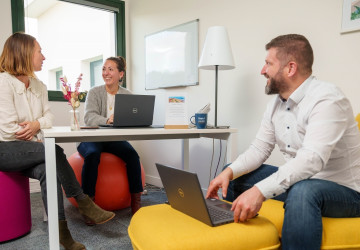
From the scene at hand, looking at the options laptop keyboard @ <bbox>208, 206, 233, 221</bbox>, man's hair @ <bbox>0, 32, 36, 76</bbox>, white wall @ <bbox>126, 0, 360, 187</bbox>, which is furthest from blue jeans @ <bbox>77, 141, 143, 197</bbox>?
laptop keyboard @ <bbox>208, 206, 233, 221</bbox>

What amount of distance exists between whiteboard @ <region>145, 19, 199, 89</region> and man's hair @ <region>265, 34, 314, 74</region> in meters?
1.43

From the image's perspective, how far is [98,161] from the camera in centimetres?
191

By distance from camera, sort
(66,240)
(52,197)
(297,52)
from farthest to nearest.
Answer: (66,240)
(52,197)
(297,52)

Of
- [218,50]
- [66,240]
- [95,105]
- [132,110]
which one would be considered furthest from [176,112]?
[66,240]

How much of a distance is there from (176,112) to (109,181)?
0.67 m

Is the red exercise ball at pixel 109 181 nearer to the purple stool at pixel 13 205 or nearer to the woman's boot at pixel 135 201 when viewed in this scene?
the woman's boot at pixel 135 201

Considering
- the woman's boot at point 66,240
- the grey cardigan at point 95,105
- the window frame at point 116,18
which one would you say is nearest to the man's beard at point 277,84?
the woman's boot at point 66,240

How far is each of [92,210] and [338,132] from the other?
1.28m

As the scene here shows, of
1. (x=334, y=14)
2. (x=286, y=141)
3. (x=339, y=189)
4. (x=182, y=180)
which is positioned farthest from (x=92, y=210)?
(x=334, y=14)

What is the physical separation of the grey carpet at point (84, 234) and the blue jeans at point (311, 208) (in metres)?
1.00

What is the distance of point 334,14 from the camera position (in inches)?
66.6

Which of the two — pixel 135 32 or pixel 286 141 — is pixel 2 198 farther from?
pixel 135 32

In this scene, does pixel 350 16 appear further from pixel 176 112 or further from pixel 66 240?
pixel 66 240

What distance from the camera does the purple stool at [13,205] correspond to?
5.12 feet
